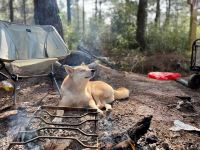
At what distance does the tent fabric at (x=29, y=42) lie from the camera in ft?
16.9

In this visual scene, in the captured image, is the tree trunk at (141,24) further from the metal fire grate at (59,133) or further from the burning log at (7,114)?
the metal fire grate at (59,133)

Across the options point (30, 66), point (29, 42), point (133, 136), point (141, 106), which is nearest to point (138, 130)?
point (133, 136)

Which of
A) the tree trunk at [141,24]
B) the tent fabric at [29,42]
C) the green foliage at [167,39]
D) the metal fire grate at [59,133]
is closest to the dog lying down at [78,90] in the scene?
the metal fire grate at [59,133]

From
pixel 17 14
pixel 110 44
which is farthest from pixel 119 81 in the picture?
pixel 17 14

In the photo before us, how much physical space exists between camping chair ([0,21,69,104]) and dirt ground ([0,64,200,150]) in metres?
0.42

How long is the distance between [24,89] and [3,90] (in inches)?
15.3

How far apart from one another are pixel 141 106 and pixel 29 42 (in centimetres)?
228

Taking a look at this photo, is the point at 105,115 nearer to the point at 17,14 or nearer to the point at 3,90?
the point at 3,90

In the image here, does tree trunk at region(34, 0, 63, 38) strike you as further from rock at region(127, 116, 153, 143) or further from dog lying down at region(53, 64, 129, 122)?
rock at region(127, 116, 153, 143)

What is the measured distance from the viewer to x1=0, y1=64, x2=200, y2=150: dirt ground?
12.0 ft

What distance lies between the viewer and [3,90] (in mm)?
5906

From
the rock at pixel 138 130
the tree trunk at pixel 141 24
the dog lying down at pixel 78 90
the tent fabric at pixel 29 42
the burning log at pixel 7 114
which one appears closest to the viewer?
the rock at pixel 138 130

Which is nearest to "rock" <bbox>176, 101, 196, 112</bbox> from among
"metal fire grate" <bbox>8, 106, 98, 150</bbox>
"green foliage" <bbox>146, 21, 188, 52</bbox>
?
"metal fire grate" <bbox>8, 106, 98, 150</bbox>

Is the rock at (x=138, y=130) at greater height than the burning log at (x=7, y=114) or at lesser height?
greater
